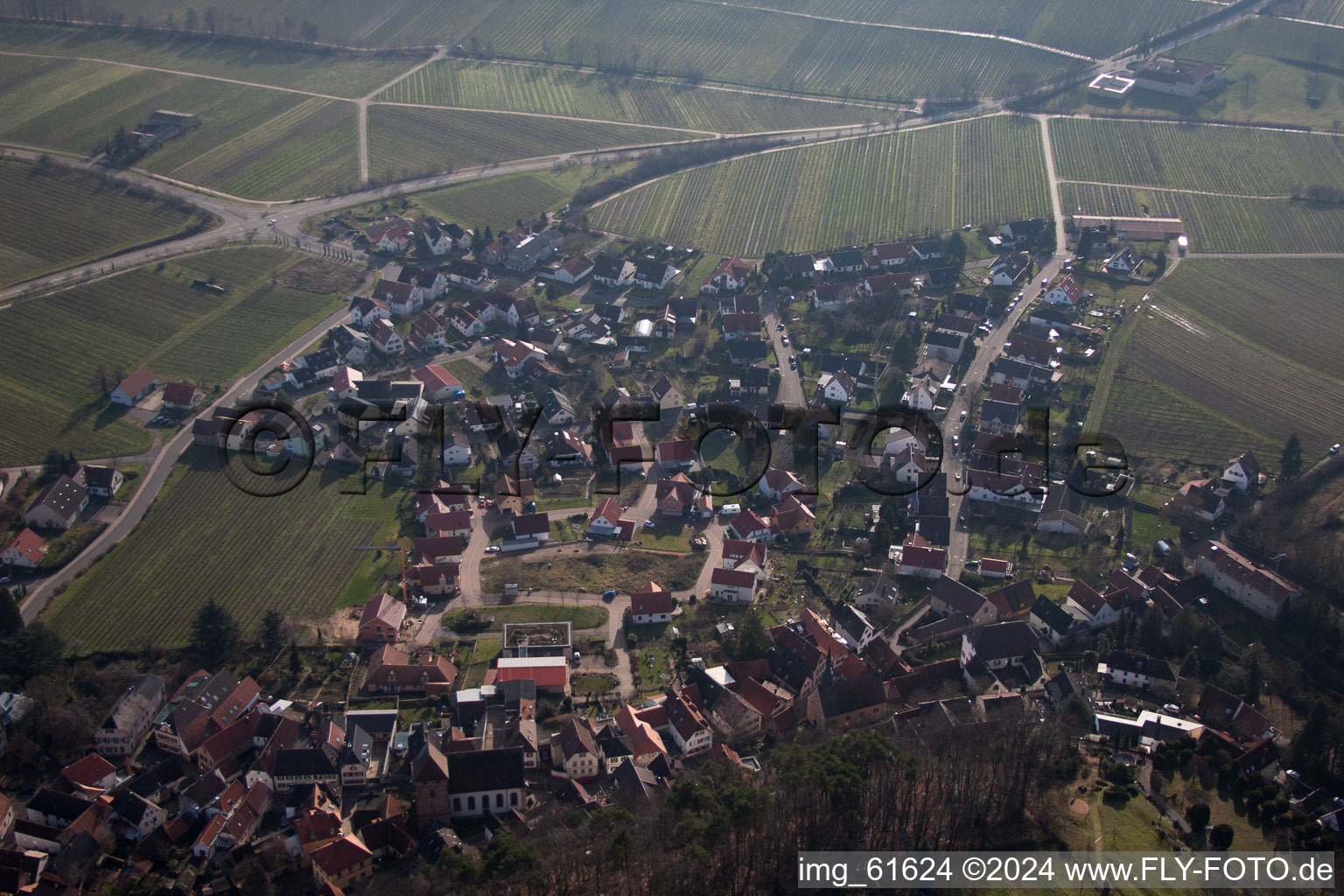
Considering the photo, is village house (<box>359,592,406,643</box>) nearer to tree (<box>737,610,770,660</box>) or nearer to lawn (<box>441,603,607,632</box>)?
lawn (<box>441,603,607,632</box>)

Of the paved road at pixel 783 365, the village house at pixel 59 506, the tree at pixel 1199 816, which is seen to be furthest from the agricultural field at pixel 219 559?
the tree at pixel 1199 816

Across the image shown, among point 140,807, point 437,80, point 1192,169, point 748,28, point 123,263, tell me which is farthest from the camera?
point 748,28

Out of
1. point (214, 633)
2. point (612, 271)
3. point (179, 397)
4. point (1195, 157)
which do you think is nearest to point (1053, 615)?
point (214, 633)

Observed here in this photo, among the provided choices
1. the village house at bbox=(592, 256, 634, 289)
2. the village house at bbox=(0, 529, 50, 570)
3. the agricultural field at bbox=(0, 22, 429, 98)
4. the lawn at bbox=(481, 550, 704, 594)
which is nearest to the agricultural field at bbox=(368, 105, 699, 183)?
the agricultural field at bbox=(0, 22, 429, 98)

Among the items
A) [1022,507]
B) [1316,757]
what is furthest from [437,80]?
[1316,757]

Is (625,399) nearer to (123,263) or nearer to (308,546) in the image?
(308,546)

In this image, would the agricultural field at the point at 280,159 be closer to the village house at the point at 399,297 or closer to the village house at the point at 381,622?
the village house at the point at 399,297
